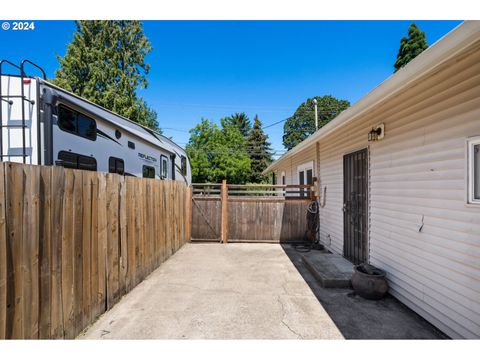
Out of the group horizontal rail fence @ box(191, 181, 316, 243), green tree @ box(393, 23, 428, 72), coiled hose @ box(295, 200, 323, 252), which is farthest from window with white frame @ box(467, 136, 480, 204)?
green tree @ box(393, 23, 428, 72)

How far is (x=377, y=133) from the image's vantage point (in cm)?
403

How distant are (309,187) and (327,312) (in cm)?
455

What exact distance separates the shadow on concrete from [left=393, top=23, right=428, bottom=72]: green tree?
15.7 m

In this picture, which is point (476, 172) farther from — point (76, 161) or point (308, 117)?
point (308, 117)

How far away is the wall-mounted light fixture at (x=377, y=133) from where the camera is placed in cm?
390

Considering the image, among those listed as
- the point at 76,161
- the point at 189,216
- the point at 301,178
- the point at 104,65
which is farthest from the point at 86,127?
the point at 104,65

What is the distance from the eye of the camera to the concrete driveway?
261 centimetres

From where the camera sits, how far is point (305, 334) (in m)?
2.56

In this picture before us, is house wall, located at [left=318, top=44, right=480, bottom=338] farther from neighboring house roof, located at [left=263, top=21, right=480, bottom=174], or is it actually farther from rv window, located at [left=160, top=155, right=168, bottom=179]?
rv window, located at [left=160, top=155, right=168, bottom=179]

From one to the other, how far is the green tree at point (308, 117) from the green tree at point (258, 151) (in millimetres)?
4957

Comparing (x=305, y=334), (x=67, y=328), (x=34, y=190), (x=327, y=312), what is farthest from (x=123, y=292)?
(x=327, y=312)

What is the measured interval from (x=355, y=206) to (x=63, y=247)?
456cm

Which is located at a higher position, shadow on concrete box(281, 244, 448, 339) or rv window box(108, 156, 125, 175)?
rv window box(108, 156, 125, 175)

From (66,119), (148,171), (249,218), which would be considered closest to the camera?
(66,119)
